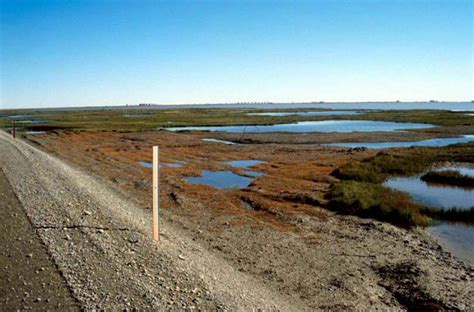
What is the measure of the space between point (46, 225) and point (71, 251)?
109 inches

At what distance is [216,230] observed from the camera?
51.7 feet

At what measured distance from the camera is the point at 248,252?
43.9ft

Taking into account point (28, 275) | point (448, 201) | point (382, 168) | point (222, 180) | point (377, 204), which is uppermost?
point (28, 275)

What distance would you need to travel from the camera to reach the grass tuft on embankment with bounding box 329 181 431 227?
58.1 feet

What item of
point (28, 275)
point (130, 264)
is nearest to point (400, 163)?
point (130, 264)

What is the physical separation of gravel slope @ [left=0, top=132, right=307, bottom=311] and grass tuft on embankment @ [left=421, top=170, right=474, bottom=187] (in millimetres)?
20011

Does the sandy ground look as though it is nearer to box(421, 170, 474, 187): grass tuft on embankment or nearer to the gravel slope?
the gravel slope

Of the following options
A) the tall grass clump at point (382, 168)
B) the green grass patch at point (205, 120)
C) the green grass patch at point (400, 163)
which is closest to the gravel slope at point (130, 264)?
the tall grass clump at point (382, 168)

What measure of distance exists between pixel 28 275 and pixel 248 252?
667 cm

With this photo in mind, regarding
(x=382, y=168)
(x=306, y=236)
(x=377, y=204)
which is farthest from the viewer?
(x=382, y=168)

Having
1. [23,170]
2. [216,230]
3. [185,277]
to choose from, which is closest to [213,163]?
[23,170]

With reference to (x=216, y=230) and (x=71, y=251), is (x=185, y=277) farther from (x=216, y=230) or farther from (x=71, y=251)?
(x=216, y=230)

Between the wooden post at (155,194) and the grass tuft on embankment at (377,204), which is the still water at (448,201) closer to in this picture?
the grass tuft on embankment at (377,204)

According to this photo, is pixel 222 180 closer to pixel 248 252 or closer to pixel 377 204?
pixel 377 204
